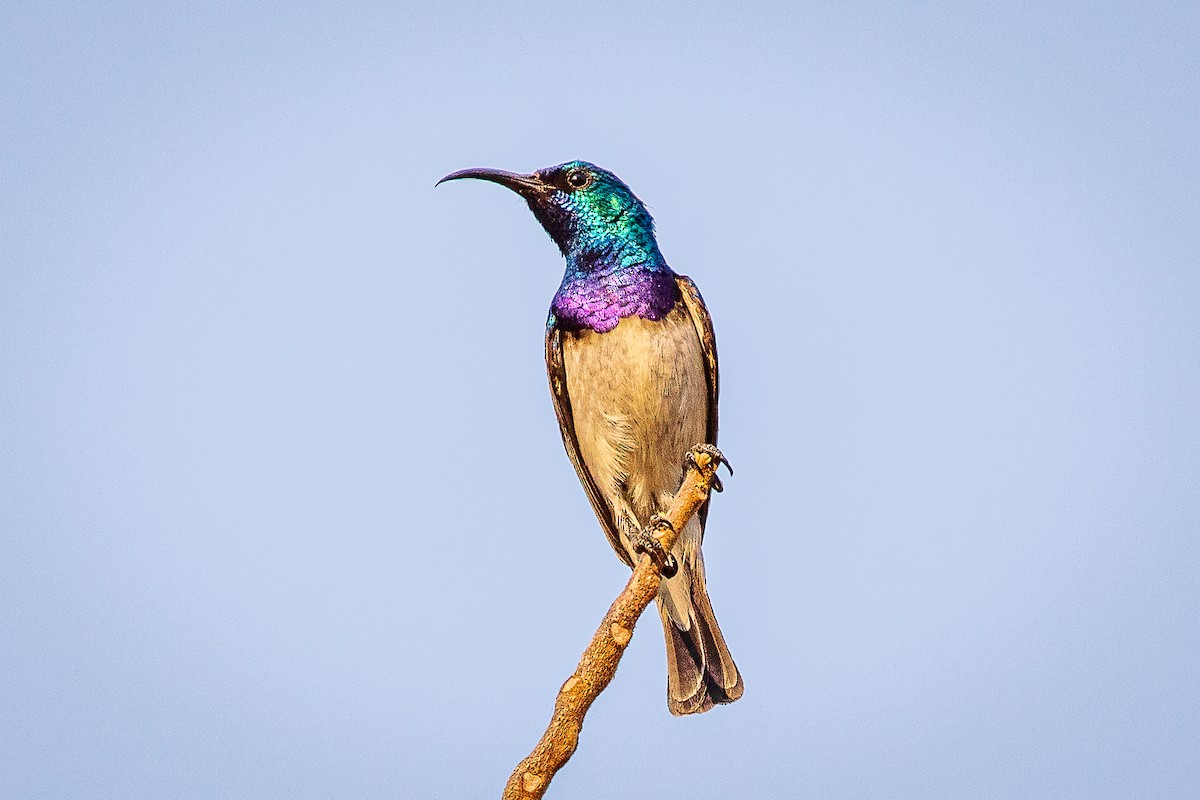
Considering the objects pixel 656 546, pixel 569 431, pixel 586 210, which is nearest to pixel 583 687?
pixel 656 546

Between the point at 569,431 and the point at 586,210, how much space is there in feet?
4.40

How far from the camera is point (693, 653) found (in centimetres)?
712

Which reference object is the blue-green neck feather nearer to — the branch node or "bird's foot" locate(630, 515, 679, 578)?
"bird's foot" locate(630, 515, 679, 578)

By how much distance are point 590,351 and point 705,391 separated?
80 centimetres

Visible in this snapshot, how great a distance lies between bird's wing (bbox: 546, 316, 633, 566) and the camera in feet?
25.0

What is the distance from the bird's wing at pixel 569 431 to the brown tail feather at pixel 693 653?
1.59ft

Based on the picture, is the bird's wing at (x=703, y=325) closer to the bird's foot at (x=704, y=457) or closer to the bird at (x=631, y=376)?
the bird at (x=631, y=376)

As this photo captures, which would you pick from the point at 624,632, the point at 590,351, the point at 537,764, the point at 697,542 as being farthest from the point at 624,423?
the point at 537,764

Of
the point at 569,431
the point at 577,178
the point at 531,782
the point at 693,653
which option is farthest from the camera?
the point at 569,431

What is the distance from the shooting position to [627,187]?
7.71 m

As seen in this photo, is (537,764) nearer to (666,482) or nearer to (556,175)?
(666,482)

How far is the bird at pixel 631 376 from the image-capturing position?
714 centimetres

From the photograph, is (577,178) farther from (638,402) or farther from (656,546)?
(656,546)

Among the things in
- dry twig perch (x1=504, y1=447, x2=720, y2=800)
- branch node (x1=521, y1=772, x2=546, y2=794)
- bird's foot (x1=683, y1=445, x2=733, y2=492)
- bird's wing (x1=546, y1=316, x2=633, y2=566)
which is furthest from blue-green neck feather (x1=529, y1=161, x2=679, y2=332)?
branch node (x1=521, y1=772, x2=546, y2=794)
